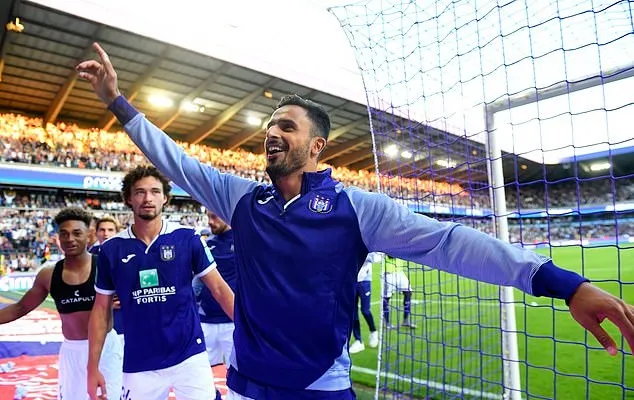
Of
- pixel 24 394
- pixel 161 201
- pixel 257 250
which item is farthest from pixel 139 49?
pixel 257 250

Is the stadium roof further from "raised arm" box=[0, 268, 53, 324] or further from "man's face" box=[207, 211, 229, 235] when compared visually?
"raised arm" box=[0, 268, 53, 324]

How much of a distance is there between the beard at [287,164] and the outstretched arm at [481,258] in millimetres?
241

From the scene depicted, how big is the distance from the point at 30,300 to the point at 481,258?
336cm

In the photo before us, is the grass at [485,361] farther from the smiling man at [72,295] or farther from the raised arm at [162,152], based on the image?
the smiling man at [72,295]

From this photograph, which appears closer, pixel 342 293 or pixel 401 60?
pixel 342 293

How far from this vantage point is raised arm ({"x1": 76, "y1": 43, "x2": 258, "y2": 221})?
2047mm

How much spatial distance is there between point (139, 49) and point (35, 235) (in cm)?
925

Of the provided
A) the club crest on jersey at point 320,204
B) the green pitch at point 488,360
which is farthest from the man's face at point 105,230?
the club crest on jersey at point 320,204

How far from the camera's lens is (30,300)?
347 centimetres

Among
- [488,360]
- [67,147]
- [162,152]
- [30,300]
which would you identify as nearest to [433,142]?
[488,360]

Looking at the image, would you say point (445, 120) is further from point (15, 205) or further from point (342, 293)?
point (15, 205)

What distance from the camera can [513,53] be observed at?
3709 millimetres

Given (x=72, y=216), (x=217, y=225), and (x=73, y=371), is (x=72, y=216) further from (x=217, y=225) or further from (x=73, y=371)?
(x=217, y=225)

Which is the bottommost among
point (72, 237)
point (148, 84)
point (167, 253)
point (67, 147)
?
point (167, 253)
